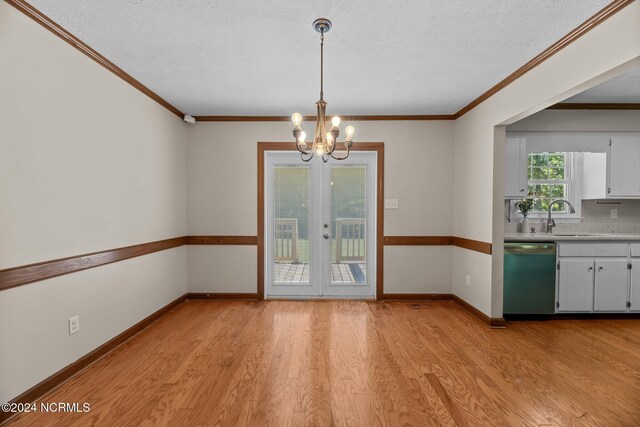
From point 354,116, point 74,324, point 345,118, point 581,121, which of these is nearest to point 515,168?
point 581,121

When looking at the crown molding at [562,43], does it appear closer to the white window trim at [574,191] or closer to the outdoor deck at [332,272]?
the white window trim at [574,191]

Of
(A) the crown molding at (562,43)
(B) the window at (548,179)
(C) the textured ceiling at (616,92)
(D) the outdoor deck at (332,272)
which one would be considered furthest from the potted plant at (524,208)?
(D) the outdoor deck at (332,272)

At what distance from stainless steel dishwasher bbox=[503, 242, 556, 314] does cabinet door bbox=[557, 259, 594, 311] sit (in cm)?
11

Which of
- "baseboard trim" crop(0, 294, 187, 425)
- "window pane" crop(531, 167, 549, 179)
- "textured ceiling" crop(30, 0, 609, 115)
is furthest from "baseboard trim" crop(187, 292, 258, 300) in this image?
"window pane" crop(531, 167, 549, 179)

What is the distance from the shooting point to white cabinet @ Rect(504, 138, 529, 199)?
3896 mm

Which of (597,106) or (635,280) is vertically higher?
(597,106)

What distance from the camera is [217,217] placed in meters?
4.41

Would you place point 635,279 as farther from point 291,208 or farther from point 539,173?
point 291,208

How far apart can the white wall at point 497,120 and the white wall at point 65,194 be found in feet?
12.4

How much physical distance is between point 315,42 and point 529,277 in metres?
3.42

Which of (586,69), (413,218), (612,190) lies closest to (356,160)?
(413,218)

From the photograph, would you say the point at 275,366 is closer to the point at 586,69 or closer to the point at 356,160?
the point at 356,160

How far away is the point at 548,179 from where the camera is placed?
14.1 feet

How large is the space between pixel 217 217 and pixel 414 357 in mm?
3080
